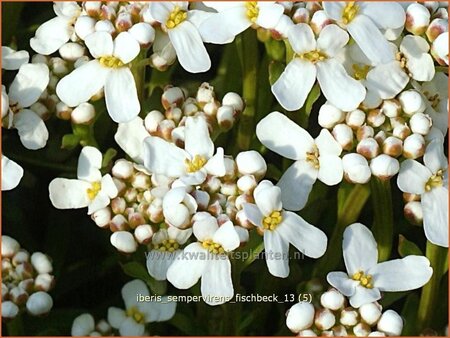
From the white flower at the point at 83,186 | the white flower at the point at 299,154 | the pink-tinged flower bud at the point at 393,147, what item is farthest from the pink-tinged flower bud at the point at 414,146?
the white flower at the point at 83,186

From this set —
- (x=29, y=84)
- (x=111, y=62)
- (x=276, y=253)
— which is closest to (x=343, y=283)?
(x=276, y=253)

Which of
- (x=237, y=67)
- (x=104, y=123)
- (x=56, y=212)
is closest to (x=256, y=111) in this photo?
(x=237, y=67)

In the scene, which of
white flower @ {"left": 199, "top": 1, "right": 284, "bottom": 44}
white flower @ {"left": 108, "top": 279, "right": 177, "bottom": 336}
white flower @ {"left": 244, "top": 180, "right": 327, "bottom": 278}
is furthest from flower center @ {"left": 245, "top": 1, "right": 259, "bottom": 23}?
white flower @ {"left": 108, "top": 279, "right": 177, "bottom": 336}

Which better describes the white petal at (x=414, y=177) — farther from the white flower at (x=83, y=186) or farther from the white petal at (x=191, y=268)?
the white flower at (x=83, y=186)

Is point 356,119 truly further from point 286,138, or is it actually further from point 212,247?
point 212,247

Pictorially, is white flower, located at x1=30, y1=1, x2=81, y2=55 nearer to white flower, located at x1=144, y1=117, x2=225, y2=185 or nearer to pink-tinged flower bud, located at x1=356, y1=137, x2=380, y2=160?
white flower, located at x1=144, y1=117, x2=225, y2=185

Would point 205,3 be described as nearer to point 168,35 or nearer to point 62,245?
point 168,35

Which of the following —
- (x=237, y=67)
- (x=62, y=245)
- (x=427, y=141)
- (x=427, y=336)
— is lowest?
(x=62, y=245)
